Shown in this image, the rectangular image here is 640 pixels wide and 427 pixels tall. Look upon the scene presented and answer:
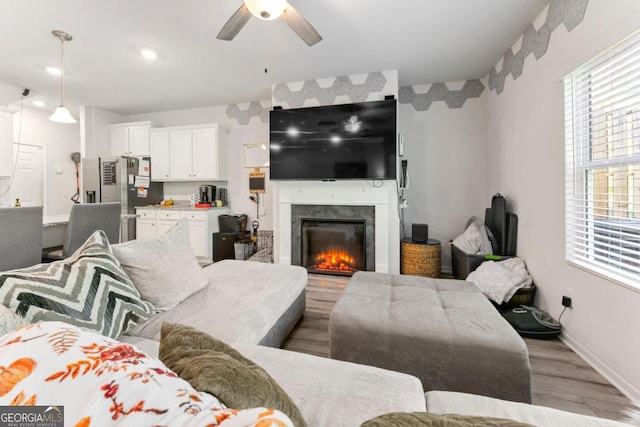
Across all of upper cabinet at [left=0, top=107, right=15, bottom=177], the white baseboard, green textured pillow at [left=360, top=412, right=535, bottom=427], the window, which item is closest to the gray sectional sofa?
green textured pillow at [left=360, top=412, right=535, bottom=427]

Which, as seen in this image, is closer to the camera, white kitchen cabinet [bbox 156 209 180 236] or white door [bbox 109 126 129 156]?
white kitchen cabinet [bbox 156 209 180 236]

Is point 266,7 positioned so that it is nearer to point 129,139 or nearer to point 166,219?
point 166,219

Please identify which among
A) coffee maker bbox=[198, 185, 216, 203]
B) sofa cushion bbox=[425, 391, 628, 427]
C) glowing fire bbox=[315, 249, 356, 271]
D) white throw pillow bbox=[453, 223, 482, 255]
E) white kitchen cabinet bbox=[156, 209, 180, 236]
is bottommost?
glowing fire bbox=[315, 249, 356, 271]

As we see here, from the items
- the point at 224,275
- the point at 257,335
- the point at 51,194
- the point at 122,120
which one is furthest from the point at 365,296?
the point at 51,194

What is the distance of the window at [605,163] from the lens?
1.53m

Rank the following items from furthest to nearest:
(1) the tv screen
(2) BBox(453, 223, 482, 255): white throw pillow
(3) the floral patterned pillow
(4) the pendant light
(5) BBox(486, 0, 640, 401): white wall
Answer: (1) the tv screen, (2) BBox(453, 223, 482, 255): white throw pillow, (4) the pendant light, (5) BBox(486, 0, 640, 401): white wall, (3) the floral patterned pillow

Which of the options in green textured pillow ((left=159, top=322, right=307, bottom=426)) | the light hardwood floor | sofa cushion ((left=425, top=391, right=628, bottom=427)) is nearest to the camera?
green textured pillow ((left=159, top=322, right=307, bottom=426))

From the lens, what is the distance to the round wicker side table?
3.25 metres

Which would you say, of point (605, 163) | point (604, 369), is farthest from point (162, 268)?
point (605, 163)

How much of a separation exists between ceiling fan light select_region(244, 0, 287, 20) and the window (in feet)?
6.59

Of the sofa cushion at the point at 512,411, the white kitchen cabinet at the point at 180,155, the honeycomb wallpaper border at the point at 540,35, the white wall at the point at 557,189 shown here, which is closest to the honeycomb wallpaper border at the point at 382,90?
the honeycomb wallpaper border at the point at 540,35

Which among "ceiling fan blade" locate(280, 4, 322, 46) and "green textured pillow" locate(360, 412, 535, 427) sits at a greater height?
"ceiling fan blade" locate(280, 4, 322, 46)

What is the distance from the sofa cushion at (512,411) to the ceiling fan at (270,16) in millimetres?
2154

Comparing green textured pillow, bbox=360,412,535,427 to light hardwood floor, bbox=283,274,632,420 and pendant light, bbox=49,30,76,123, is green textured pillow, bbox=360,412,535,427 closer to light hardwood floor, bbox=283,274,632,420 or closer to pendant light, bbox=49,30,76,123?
light hardwood floor, bbox=283,274,632,420
